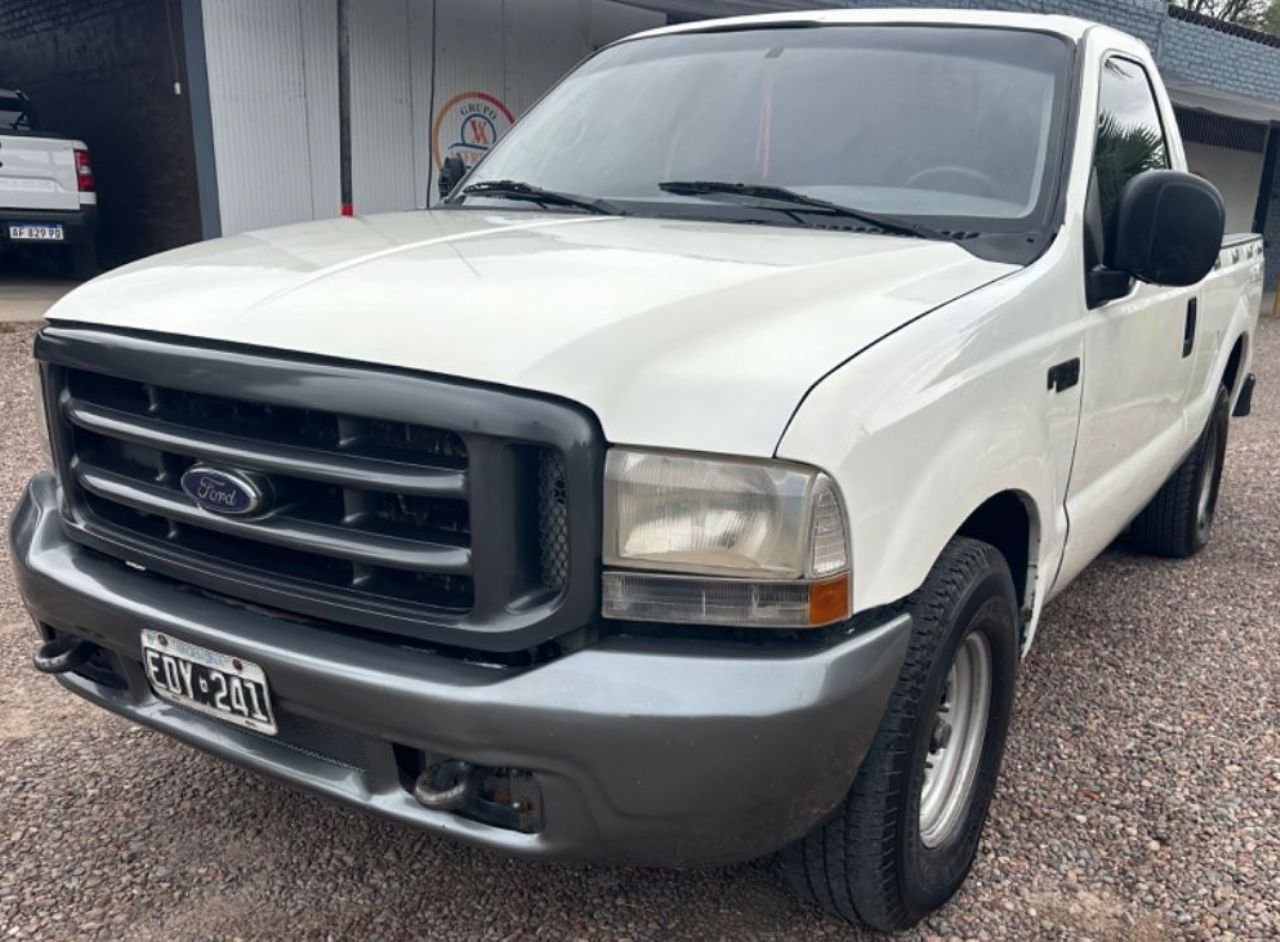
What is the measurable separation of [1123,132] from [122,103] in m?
11.5

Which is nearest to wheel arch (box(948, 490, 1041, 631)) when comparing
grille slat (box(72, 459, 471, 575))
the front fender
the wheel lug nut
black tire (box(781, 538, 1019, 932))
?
the front fender

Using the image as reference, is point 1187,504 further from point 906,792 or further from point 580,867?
point 580,867

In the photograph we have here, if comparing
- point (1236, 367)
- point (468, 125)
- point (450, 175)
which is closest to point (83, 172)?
point (468, 125)

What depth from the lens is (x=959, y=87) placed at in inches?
117

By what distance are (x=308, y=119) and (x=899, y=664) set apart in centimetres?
1040

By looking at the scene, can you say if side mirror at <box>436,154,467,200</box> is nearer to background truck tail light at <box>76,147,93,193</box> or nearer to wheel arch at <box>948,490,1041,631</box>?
wheel arch at <box>948,490,1041,631</box>

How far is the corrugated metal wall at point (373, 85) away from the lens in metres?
10.5

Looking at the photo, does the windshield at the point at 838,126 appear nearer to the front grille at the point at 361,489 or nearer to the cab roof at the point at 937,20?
the cab roof at the point at 937,20

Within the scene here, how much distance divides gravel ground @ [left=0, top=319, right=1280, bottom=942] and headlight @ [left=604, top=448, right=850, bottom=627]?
2.91 feet

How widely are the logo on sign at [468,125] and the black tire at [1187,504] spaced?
28.9 ft

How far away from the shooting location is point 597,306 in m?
1.94

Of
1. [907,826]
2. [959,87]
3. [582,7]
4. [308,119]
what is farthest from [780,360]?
[582,7]

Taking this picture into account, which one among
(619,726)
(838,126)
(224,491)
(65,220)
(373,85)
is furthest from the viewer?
(373,85)

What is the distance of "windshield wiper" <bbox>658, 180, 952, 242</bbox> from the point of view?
266 centimetres
